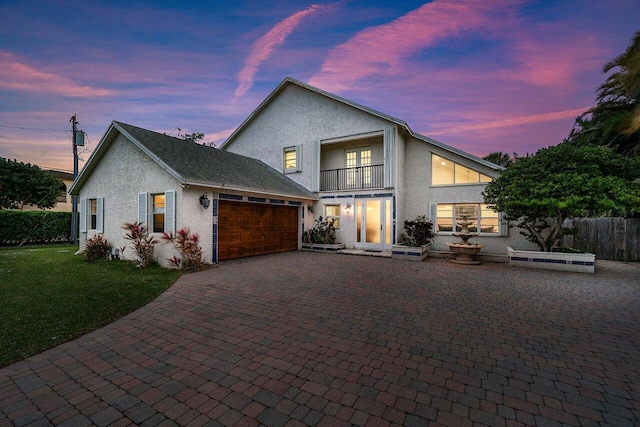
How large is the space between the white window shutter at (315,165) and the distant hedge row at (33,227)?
1652 centimetres

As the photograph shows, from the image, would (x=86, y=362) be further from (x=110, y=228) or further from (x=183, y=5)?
(x=183, y=5)

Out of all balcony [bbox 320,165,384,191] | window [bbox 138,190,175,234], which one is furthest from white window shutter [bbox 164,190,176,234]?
balcony [bbox 320,165,384,191]

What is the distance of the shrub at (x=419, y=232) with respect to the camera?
1175 cm

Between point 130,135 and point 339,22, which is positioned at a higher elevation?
point 339,22

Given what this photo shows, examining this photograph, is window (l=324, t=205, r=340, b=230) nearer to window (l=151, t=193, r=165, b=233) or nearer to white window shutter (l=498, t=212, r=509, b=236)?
white window shutter (l=498, t=212, r=509, b=236)

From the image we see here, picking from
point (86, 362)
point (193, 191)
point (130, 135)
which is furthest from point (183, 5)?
point (86, 362)

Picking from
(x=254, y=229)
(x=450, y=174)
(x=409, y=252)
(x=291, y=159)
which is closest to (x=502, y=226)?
(x=450, y=174)

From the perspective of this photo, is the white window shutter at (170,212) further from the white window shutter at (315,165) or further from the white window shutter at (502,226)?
the white window shutter at (502,226)

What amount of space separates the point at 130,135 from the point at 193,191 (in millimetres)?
3510

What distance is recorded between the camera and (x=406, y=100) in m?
15.8

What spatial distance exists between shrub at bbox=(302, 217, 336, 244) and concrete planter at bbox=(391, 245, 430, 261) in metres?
3.54

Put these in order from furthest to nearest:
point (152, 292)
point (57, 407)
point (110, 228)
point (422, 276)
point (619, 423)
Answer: point (110, 228)
point (422, 276)
point (152, 292)
point (57, 407)
point (619, 423)

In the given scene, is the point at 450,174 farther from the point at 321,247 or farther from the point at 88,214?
the point at 88,214

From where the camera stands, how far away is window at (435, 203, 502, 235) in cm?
1197
